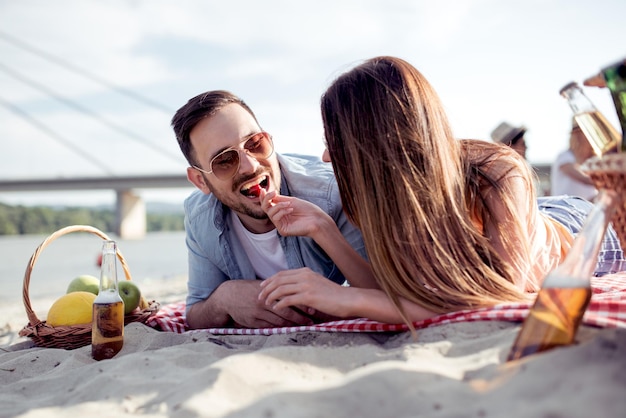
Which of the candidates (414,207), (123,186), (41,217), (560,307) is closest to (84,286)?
(414,207)

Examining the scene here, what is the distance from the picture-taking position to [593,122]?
5.20 feet

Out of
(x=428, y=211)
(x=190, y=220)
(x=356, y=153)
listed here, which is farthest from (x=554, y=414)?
(x=190, y=220)

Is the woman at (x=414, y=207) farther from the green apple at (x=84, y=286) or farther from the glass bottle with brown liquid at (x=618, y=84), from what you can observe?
the green apple at (x=84, y=286)

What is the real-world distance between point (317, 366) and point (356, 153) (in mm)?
817

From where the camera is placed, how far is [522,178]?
2.26 metres

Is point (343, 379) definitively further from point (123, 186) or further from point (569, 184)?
point (123, 186)

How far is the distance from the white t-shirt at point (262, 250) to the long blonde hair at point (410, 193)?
863 mm

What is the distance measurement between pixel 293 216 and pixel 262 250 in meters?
0.60

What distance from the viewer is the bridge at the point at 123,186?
24.2 metres

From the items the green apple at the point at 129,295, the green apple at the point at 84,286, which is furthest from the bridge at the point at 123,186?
the green apple at the point at 129,295

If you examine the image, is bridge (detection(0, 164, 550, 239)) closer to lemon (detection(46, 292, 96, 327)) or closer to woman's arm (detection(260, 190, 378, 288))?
lemon (detection(46, 292, 96, 327))

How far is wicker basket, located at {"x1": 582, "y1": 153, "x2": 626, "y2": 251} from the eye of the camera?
4.55 feet

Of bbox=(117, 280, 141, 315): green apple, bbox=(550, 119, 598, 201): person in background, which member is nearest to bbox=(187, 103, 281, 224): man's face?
bbox=(117, 280, 141, 315): green apple

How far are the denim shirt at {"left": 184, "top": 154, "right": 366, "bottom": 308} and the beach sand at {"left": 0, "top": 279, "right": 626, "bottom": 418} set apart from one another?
63 centimetres
